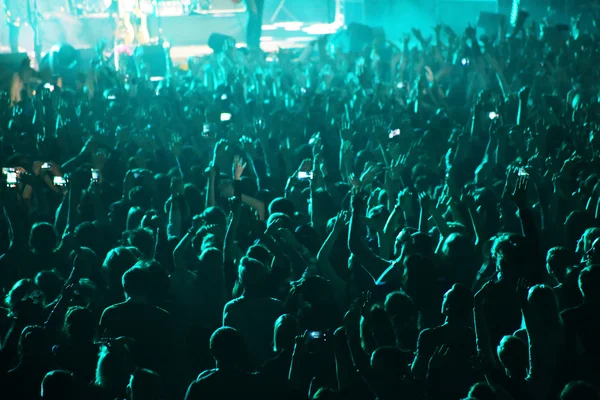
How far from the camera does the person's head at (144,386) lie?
8.80 feet

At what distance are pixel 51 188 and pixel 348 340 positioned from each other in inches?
163

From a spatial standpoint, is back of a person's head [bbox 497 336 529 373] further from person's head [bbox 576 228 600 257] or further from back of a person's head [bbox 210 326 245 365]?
person's head [bbox 576 228 600 257]

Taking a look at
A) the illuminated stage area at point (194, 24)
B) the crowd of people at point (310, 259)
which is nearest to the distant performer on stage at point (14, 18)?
the illuminated stage area at point (194, 24)

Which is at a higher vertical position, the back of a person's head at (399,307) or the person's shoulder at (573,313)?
the person's shoulder at (573,313)

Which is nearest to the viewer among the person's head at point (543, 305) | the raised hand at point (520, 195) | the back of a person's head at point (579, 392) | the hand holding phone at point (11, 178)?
the back of a person's head at point (579, 392)

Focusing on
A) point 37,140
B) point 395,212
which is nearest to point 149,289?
point 395,212

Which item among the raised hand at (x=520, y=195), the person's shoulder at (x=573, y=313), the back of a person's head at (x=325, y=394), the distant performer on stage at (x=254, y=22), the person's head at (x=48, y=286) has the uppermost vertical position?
the distant performer on stage at (x=254, y=22)

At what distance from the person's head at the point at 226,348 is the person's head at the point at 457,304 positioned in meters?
0.95

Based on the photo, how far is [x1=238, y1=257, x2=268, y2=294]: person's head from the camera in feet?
11.6

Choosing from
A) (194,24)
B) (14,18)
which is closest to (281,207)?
(194,24)

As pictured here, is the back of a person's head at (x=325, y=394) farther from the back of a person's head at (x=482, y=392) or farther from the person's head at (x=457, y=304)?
the person's head at (x=457, y=304)

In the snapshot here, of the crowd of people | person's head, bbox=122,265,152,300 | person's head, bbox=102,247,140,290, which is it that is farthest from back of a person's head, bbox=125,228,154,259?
person's head, bbox=122,265,152,300

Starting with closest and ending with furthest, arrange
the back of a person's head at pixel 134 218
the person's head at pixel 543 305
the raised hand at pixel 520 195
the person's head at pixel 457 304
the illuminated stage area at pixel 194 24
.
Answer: the person's head at pixel 543 305, the person's head at pixel 457 304, the raised hand at pixel 520 195, the back of a person's head at pixel 134 218, the illuminated stage area at pixel 194 24

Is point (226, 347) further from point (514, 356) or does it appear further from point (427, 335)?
point (514, 356)
